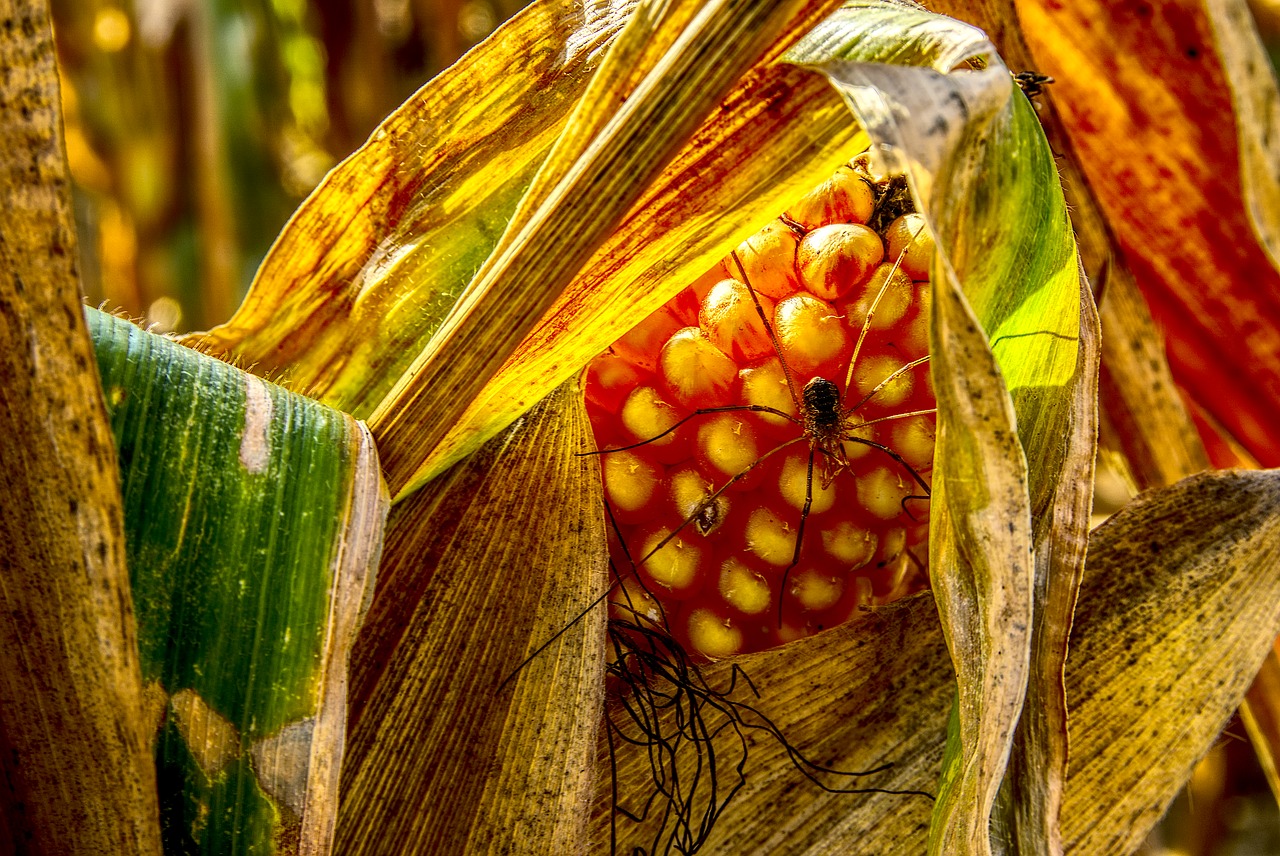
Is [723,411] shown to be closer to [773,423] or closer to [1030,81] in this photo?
[773,423]

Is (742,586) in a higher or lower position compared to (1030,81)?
lower

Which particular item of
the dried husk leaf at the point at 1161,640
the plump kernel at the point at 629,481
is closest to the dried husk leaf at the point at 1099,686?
the dried husk leaf at the point at 1161,640

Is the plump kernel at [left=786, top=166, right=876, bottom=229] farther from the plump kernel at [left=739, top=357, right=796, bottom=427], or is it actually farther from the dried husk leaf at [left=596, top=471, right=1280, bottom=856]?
the dried husk leaf at [left=596, top=471, right=1280, bottom=856]

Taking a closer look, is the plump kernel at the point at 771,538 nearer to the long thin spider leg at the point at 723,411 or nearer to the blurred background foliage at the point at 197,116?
the long thin spider leg at the point at 723,411

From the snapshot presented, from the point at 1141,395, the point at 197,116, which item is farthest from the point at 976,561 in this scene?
the point at 197,116

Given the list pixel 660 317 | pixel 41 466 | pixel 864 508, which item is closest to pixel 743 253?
pixel 660 317
